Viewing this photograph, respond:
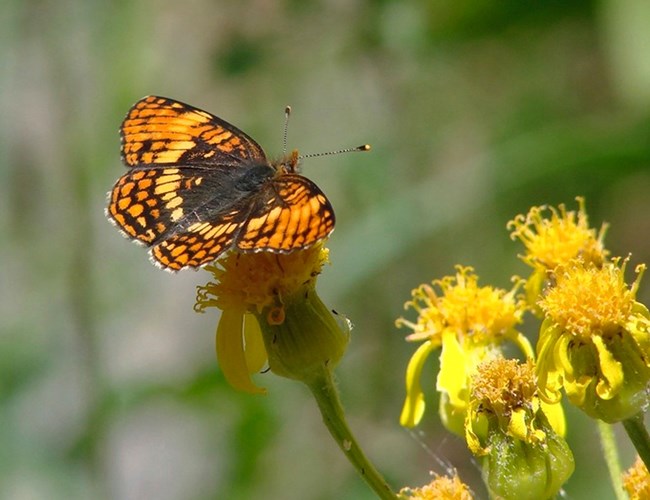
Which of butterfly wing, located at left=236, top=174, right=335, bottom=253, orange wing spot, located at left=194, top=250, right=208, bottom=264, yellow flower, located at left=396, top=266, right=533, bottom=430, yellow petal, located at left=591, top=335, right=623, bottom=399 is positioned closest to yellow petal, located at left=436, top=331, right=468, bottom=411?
yellow flower, located at left=396, top=266, right=533, bottom=430

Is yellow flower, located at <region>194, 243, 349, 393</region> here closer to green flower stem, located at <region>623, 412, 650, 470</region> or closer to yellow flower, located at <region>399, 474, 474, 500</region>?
yellow flower, located at <region>399, 474, 474, 500</region>

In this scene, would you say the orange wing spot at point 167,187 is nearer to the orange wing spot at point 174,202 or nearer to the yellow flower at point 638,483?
the orange wing spot at point 174,202

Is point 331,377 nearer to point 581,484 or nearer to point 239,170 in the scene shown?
point 239,170

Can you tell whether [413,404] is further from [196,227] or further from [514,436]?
[196,227]

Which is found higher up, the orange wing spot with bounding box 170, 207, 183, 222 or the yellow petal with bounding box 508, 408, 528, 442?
the orange wing spot with bounding box 170, 207, 183, 222

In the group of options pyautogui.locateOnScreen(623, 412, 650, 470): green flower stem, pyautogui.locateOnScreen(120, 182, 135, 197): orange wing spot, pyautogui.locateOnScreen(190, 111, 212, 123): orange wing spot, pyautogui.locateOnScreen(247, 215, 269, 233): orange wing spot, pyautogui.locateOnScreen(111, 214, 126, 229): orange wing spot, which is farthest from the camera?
pyautogui.locateOnScreen(190, 111, 212, 123): orange wing spot

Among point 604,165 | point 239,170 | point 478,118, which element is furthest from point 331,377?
point 478,118

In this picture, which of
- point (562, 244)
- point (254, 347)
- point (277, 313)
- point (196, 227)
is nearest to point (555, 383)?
point (562, 244)
